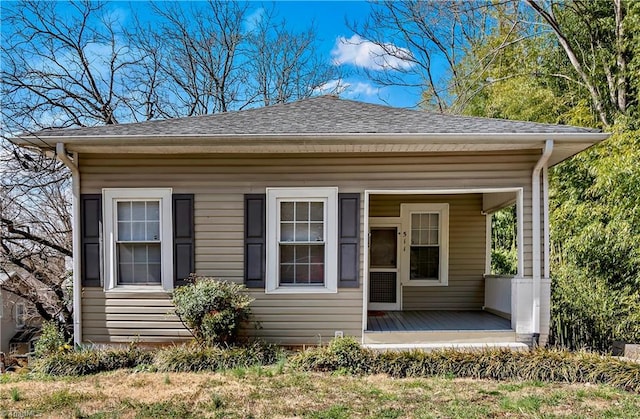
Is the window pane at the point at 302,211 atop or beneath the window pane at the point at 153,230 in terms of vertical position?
atop

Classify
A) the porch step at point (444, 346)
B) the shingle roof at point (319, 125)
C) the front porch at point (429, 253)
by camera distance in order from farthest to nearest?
the front porch at point (429, 253) < the porch step at point (444, 346) < the shingle roof at point (319, 125)

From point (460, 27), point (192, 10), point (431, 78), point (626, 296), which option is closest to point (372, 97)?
point (431, 78)

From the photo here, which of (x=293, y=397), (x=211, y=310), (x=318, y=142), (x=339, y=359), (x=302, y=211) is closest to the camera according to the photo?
(x=293, y=397)

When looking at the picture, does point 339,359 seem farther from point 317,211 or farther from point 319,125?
point 319,125

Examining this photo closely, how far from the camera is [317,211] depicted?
5.60 m

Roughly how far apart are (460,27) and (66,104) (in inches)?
527

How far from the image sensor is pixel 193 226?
5.54 meters

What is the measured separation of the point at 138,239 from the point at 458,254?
552 centimetres

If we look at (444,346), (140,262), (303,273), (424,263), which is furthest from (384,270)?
(140,262)

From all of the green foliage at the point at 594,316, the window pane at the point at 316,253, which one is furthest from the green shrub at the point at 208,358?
the green foliage at the point at 594,316

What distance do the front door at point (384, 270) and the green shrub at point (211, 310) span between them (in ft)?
9.47

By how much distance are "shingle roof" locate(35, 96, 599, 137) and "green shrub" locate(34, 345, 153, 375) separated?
113 inches

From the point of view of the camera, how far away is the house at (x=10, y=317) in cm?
1053

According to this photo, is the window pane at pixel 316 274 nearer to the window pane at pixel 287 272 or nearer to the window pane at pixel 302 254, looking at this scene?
the window pane at pixel 302 254
